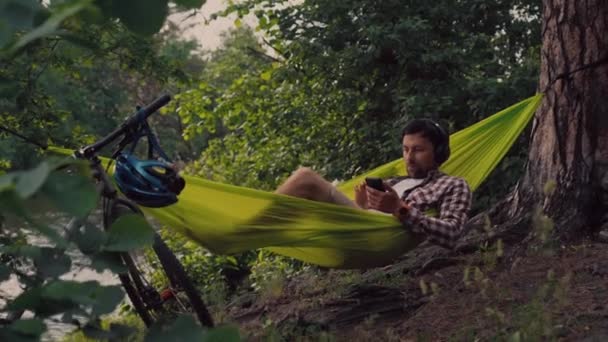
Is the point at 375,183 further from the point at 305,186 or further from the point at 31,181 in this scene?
the point at 31,181

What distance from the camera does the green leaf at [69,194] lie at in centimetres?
81

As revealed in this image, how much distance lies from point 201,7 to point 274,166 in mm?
4962

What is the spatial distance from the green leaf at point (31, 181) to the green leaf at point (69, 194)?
21 millimetres

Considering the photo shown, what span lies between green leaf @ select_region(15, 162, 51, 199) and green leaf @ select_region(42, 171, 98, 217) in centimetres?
2

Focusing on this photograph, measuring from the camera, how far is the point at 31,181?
2.50 ft

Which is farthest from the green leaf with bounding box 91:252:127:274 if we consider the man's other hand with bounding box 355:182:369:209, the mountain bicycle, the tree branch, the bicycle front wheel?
the tree branch

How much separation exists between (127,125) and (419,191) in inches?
49.5

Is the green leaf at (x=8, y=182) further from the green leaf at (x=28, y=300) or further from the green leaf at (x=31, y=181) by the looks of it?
the green leaf at (x=28, y=300)

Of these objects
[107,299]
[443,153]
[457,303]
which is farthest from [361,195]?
[107,299]

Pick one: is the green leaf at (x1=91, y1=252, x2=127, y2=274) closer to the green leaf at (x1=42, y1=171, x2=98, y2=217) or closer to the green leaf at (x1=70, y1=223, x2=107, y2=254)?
the green leaf at (x1=70, y1=223, x2=107, y2=254)

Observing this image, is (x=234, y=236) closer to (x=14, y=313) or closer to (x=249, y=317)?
(x=249, y=317)

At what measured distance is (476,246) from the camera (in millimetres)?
3516

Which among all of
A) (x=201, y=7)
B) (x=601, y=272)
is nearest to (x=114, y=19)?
(x=201, y=7)

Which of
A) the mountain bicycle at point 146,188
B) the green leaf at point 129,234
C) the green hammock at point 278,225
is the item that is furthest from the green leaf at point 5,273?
the green hammock at point 278,225
